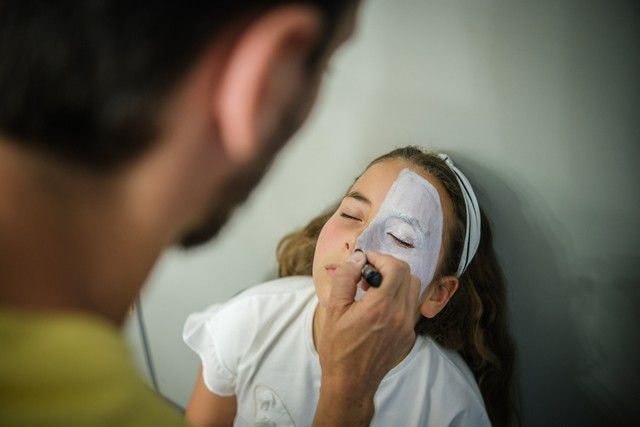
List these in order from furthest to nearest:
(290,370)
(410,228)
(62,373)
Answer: (290,370)
(410,228)
(62,373)

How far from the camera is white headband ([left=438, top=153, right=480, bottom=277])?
0.72 metres

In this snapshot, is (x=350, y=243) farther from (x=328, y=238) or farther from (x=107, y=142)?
(x=107, y=142)

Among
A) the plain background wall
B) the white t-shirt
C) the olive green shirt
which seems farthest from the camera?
the white t-shirt

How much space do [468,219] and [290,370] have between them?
0.40 meters

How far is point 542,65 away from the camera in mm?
655

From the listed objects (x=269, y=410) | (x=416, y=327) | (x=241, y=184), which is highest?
(x=241, y=184)

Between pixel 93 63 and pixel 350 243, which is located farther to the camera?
pixel 350 243

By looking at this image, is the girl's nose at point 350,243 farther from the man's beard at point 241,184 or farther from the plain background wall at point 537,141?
the man's beard at point 241,184

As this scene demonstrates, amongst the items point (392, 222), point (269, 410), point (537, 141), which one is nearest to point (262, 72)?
point (392, 222)

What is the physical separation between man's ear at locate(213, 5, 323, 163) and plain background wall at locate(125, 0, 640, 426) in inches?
12.1

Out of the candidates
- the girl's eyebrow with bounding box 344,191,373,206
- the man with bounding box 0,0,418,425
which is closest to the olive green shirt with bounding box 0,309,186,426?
the man with bounding box 0,0,418,425

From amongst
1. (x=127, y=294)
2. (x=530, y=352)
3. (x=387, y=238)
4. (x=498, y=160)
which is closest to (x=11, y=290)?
(x=127, y=294)

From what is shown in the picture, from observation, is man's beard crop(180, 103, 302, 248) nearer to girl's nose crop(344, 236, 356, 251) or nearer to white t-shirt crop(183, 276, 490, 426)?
girl's nose crop(344, 236, 356, 251)

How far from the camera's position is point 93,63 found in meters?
0.23
